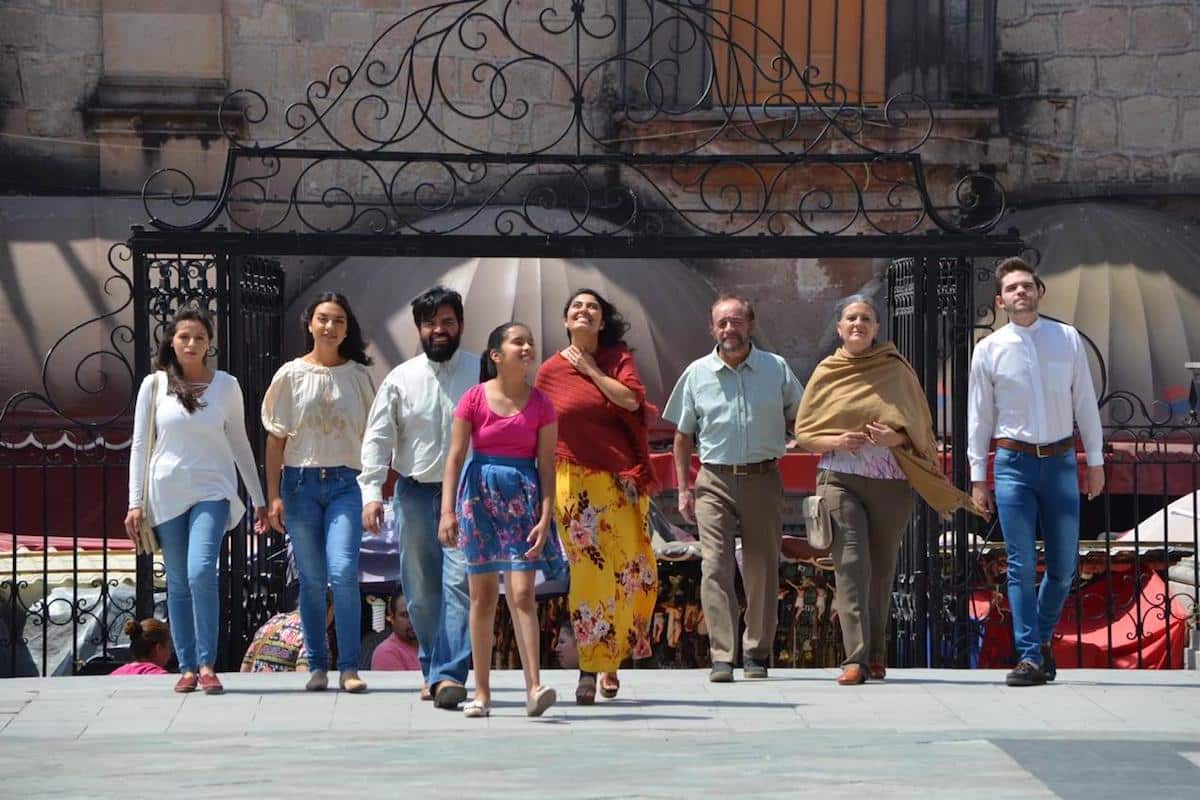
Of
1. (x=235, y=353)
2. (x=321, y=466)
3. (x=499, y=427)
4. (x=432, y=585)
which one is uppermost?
(x=235, y=353)

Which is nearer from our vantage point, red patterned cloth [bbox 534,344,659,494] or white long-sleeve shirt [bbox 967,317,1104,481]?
red patterned cloth [bbox 534,344,659,494]

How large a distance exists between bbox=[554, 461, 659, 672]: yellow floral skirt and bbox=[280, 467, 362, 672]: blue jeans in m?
0.81

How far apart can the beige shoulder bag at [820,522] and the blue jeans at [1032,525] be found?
70cm

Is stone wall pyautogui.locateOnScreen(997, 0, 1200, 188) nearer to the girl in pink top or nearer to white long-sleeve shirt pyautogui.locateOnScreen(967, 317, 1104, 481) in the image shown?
white long-sleeve shirt pyautogui.locateOnScreen(967, 317, 1104, 481)

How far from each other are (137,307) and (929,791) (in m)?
5.24

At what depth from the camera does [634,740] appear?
798 cm

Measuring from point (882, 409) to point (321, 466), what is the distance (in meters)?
2.29

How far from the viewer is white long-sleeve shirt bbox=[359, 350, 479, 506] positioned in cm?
884

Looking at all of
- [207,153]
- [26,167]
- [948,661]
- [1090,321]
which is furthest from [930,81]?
[948,661]

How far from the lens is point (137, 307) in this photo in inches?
428

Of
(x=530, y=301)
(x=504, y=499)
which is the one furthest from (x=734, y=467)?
(x=530, y=301)

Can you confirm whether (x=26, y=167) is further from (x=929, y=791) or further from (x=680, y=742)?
(x=929, y=791)

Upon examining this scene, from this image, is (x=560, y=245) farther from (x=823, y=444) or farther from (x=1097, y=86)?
(x=1097, y=86)

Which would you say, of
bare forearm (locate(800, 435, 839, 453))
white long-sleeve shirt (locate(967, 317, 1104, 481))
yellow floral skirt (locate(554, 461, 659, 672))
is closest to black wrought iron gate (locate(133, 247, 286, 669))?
yellow floral skirt (locate(554, 461, 659, 672))
